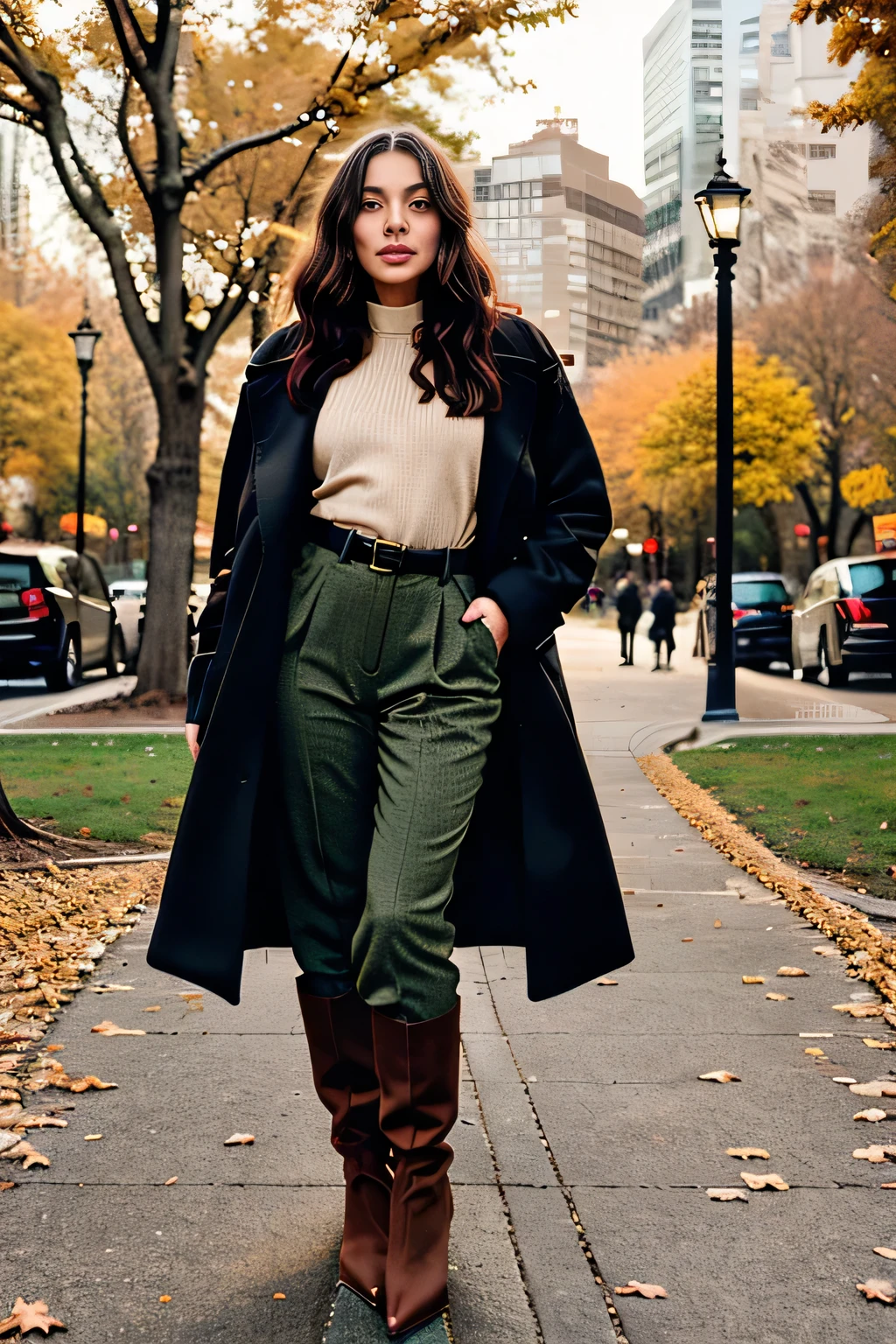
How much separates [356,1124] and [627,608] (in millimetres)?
21206

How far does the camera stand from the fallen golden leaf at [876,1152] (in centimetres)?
328

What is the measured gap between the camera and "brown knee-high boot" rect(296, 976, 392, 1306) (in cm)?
258

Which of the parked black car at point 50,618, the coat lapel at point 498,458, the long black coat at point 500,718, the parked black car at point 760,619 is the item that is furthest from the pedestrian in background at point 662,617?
the coat lapel at point 498,458

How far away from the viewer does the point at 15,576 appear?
1375 cm

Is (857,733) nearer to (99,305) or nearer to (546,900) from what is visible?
(546,900)

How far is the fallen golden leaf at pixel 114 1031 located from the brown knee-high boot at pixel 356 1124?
5.53 feet

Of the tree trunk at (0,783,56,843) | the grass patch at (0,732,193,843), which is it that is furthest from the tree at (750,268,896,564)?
the tree trunk at (0,783,56,843)

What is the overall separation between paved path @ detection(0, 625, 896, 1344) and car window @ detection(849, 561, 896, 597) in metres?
9.23

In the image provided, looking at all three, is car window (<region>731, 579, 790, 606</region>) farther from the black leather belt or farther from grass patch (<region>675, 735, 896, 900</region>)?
the black leather belt

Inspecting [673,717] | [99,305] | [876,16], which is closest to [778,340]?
[99,305]

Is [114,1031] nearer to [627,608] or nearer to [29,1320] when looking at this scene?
[29,1320]

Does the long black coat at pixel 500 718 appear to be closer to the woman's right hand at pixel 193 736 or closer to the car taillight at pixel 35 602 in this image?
the woman's right hand at pixel 193 736

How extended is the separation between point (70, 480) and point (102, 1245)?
42.3 meters

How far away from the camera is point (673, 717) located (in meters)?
14.5
